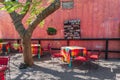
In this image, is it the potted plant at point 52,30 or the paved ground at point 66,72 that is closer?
the paved ground at point 66,72

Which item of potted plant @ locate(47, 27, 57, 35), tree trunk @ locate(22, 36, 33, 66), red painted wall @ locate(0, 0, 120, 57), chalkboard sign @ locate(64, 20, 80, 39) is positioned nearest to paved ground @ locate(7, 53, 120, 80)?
tree trunk @ locate(22, 36, 33, 66)

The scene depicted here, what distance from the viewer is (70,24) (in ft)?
39.2

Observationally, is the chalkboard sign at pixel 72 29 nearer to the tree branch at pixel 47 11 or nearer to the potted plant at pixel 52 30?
the potted plant at pixel 52 30

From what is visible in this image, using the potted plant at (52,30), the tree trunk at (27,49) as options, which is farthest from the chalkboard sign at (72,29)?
the tree trunk at (27,49)

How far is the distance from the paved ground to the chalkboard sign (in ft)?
8.00

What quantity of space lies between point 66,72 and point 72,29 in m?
4.16

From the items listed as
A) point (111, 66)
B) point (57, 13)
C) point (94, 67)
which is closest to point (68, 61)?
point (94, 67)

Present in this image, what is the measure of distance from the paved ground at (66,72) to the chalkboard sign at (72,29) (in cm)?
244

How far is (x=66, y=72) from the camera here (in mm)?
8281

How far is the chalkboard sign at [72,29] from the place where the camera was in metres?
11.8

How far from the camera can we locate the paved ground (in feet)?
24.7

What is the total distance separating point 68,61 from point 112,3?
4005 millimetres

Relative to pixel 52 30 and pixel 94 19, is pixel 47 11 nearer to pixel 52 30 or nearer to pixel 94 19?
pixel 94 19

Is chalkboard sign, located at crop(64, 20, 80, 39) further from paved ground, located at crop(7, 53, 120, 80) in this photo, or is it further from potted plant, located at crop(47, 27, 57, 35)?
paved ground, located at crop(7, 53, 120, 80)
